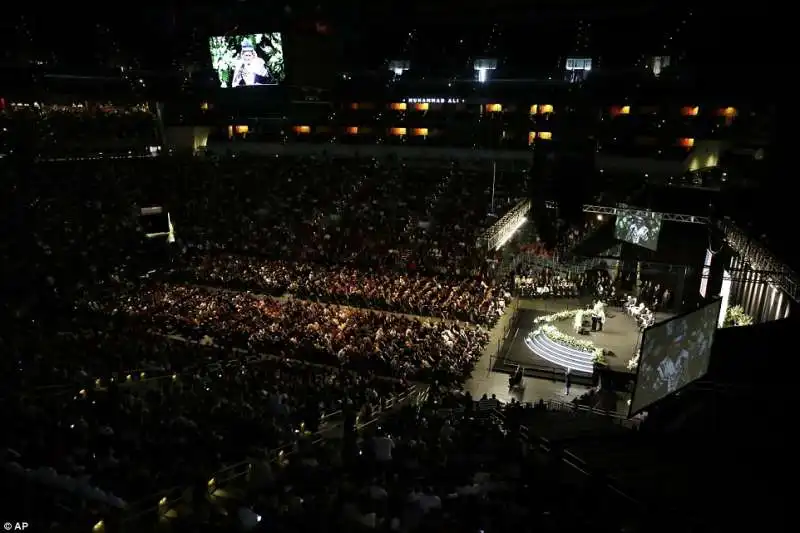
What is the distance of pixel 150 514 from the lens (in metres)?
7.04

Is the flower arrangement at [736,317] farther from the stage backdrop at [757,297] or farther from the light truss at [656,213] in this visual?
the light truss at [656,213]

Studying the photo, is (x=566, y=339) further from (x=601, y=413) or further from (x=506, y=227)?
(x=506, y=227)

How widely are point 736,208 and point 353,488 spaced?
58.3 ft

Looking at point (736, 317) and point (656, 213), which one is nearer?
point (736, 317)

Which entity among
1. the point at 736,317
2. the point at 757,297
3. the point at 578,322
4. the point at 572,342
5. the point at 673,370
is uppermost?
the point at 673,370

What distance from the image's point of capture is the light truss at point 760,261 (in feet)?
41.5

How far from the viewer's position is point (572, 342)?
17.3 meters

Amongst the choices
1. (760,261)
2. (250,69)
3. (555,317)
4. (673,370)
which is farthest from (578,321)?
(250,69)

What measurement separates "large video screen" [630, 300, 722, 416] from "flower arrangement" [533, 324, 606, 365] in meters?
4.85

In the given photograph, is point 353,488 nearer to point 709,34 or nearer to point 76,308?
point 76,308

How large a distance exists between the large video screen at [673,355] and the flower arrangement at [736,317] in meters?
6.56

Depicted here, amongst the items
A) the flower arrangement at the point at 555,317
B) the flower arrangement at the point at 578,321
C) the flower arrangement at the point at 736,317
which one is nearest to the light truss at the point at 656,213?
the flower arrangement at the point at 736,317

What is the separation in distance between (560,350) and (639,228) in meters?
5.85

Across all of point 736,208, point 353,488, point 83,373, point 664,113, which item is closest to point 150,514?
point 353,488
